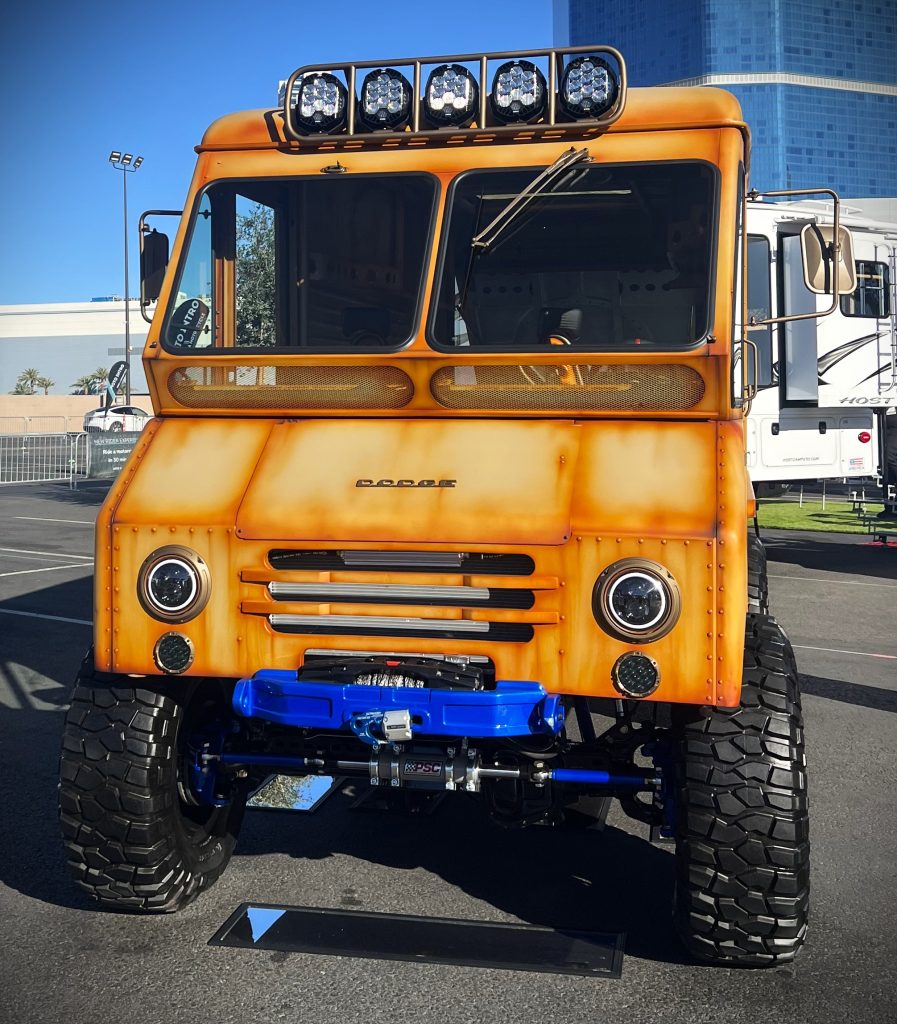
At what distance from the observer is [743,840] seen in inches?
165

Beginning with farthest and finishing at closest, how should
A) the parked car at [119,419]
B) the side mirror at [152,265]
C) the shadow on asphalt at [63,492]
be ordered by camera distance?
the parked car at [119,419] < the shadow on asphalt at [63,492] < the side mirror at [152,265]

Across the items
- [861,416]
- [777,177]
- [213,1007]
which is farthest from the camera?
[777,177]

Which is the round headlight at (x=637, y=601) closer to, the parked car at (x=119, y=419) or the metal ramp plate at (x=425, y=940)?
the metal ramp plate at (x=425, y=940)

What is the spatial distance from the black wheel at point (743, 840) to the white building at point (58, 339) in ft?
414

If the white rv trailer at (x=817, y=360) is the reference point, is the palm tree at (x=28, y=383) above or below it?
above

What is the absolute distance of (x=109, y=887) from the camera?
4.62 m

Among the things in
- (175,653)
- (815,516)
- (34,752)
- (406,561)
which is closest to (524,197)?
(406,561)

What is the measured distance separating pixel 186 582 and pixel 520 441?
1387 millimetres

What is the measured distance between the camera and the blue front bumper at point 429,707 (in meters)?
4.14

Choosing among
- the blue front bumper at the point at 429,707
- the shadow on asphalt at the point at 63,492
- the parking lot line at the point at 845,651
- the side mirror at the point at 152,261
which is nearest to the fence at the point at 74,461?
the shadow on asphalt at the point at 63,492

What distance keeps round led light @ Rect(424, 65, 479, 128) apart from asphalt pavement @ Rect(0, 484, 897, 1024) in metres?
3.22

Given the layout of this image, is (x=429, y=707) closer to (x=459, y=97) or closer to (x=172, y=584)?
(x=172, y=584)

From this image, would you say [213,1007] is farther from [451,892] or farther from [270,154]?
[270,154]

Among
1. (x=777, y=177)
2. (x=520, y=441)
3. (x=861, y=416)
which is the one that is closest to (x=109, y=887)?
(x=520, y=441)
